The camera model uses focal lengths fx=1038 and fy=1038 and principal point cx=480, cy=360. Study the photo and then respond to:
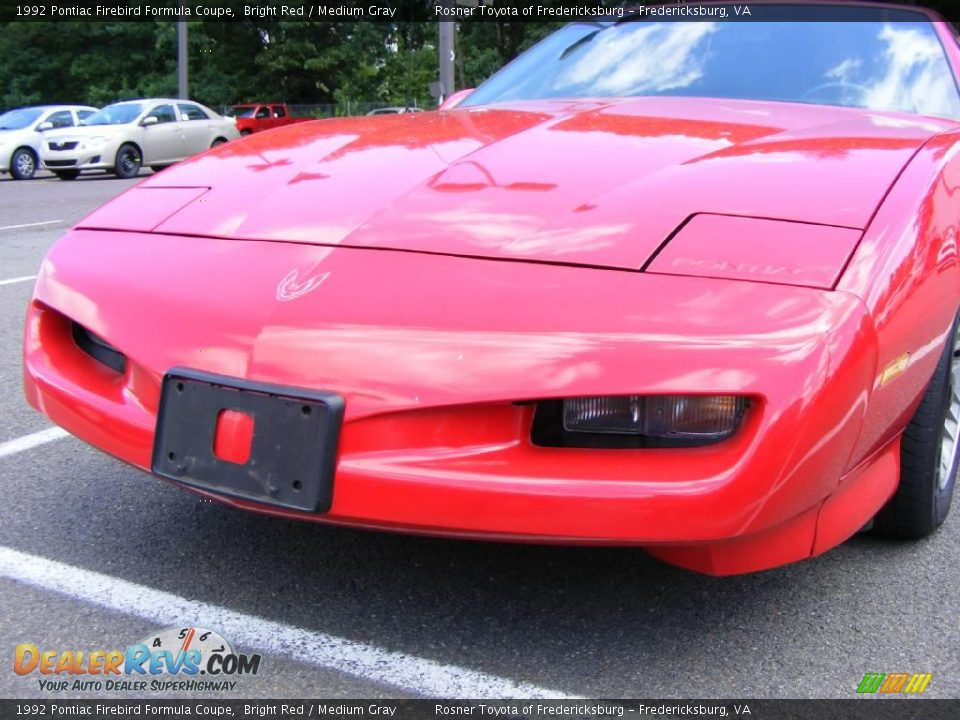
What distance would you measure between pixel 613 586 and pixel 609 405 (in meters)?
0.66

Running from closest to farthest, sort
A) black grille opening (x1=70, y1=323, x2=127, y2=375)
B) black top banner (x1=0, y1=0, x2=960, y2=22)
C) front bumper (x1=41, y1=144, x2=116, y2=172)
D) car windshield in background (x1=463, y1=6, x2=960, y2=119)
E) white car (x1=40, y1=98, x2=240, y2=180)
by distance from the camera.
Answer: black grille opening (x1=70, y1=323, x2=127, y2=375)
car windshield in background (x1=463, y1=6, x2=960, y2=119)
front bumper (x1=41, y1=144, x2=116, y2=172)
white car (x1=40, y1=98, x2=240, y2=180)
black top banner (x1=0, y1=0, x2=960, y2=22)

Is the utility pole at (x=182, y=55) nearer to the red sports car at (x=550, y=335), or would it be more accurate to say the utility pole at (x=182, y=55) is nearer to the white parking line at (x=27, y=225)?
the white parking line at (x=27, y=225)

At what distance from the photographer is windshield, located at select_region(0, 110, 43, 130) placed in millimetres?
17484

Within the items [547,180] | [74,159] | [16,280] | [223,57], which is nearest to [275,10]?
[223,57]

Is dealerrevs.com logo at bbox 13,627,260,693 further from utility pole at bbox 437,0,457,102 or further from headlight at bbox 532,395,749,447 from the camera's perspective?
utility pole at bbox 437,0,457,102

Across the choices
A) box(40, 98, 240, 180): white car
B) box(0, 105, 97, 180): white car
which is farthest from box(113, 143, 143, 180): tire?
box(0, 105, 97, 180): white car

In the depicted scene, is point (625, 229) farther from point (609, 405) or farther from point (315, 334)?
point (315, 334)

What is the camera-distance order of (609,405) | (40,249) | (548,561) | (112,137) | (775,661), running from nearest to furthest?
(609,405) → (775,661) → (548,561) → (40,249) → (112,137)

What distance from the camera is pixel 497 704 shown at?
1.80 meters

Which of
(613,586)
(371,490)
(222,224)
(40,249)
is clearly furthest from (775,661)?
(40,249)

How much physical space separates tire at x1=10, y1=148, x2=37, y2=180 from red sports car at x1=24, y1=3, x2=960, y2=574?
16.3 metres


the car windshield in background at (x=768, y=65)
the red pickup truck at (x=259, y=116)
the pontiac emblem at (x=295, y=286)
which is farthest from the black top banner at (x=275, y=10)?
the pontiac emblem at (x=295, y=286)

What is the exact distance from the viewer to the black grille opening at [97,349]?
2.20 meters

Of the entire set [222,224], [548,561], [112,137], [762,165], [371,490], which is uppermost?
[762,165]
